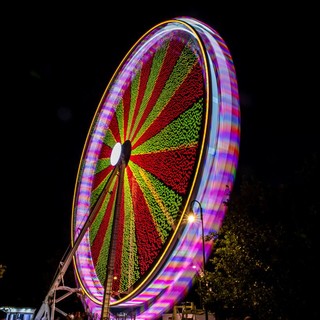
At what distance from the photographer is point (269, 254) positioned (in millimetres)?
7543

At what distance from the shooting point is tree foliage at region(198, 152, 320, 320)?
255 inches

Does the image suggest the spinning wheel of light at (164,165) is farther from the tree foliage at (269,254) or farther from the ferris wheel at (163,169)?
the tree foliage at (269,254)

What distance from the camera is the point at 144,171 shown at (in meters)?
11.5

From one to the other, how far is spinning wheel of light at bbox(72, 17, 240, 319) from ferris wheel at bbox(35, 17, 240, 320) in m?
0.03

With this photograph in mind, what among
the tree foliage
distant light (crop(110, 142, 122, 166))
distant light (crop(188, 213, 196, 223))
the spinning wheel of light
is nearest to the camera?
the tree foliage

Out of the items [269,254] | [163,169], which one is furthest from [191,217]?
[163,169]

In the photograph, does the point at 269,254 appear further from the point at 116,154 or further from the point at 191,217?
the point at 116,154

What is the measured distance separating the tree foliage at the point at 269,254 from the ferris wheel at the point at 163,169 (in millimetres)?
631

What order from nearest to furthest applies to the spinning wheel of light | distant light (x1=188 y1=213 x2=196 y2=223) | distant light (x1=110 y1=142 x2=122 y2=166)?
1. distant light (x1=188 y1=213 x2=196 y2=223)
2. the spinning wheel of light
3. distant light (x1=110 y1=142 x2=122 y2=166)

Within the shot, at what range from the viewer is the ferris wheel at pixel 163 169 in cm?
895

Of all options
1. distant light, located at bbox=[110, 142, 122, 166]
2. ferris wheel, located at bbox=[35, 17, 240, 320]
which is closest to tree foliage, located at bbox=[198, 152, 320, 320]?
ferris wheel, located at bbox=[35, 17, 240, 320]

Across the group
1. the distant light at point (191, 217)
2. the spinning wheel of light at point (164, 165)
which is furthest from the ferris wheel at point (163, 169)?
the distant light at point (191, 217)

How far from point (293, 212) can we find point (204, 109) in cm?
325

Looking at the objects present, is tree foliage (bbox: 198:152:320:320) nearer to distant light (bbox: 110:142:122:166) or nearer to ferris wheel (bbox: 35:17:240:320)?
ferris wheel (bbox: 35:17:240:320)
